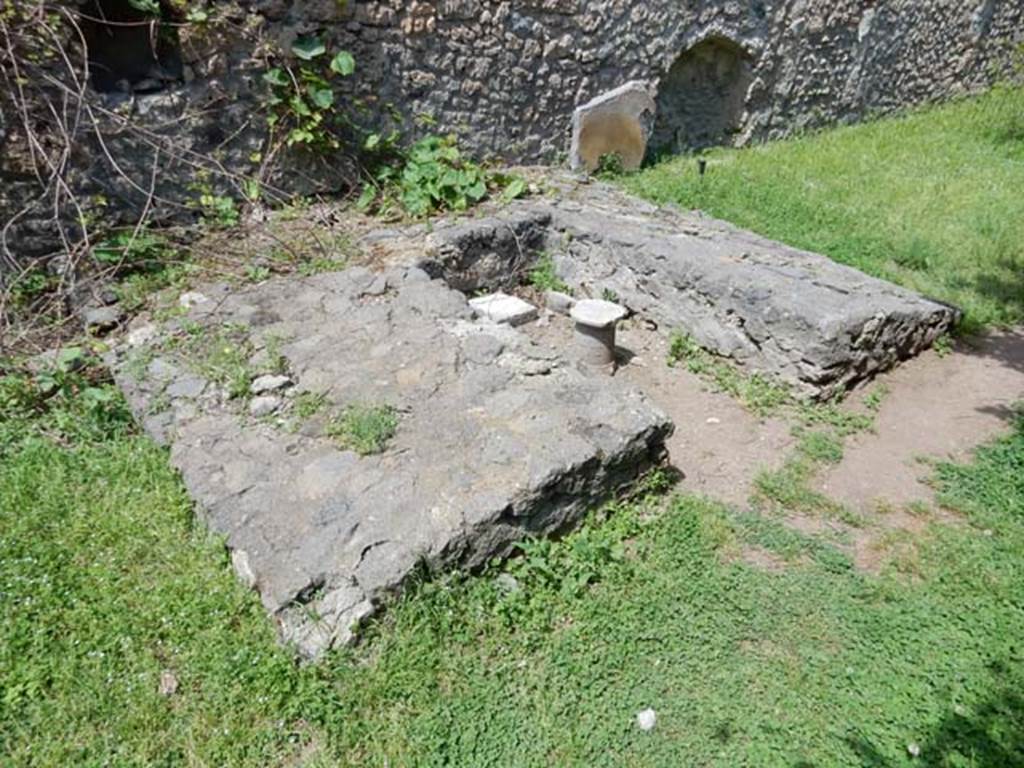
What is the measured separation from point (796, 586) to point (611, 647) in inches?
33.3

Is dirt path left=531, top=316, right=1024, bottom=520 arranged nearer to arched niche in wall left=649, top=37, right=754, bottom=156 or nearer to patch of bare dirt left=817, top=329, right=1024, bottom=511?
patch of bare dirt left=817, top=329, right=1024, bottom=511

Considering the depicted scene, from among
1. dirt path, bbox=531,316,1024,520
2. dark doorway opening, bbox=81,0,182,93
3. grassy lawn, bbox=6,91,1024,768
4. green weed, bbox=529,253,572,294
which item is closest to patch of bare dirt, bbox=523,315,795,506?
dirt path, bbox=531,316,1024,520

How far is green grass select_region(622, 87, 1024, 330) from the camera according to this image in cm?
563

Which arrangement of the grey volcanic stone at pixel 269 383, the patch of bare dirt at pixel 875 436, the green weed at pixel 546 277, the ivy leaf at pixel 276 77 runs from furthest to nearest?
1. the green weed at pixel 546 277
2. the ivy leaf at pixel 276 77
3. the grey volcanic stone at pixel 269 383
4. the patch of bare dirt at pixel 875 436

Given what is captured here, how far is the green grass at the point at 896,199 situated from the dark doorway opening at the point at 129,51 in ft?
Answer: 13.1

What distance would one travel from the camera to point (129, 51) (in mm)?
4973

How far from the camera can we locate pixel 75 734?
7.25 ft

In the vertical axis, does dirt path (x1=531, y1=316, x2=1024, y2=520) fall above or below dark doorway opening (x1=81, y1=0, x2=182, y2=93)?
below

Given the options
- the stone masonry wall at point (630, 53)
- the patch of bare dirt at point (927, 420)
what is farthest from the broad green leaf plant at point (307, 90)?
the patch of bare dirt at point (927, 420)

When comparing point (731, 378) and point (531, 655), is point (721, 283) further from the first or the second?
point (531, 655)

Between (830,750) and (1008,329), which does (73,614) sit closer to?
(830,750)

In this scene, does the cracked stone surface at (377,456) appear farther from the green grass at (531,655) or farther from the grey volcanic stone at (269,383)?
the green grass at (531,655)

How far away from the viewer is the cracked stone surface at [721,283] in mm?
4227

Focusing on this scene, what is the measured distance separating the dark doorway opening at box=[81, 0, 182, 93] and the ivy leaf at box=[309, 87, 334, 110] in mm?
884
